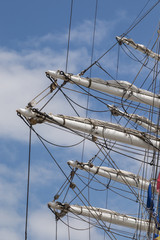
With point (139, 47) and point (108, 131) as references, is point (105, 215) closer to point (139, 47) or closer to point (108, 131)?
point (108, 131)

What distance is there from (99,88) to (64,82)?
233cm

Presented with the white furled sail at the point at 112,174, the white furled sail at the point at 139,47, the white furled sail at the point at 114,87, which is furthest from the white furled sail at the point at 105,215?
the white furled sail at the point at 139,47

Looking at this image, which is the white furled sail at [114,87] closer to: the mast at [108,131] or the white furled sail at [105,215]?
the mast at [108,131]

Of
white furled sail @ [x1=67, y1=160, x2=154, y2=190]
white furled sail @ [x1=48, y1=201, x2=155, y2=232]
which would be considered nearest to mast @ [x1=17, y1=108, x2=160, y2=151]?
white furled sail @ [x1=67, y1=160, x2=154, y2=190]

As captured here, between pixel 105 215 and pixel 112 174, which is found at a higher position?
pixel 112 174

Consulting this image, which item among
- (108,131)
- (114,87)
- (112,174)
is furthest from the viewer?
(112,174)

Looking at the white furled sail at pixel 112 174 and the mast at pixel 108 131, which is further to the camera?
the white furled sail at pixel 112 174

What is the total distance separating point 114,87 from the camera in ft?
110

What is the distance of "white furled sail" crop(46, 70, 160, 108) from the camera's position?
1262 inches

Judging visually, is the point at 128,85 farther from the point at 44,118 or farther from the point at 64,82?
the point at 44,118

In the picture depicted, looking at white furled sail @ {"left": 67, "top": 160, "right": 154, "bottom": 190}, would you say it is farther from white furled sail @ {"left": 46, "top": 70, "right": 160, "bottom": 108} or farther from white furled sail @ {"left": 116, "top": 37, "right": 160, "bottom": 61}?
white furled sail @ {"left": 116, "top": 37, "right": 160, "bottom": 61}

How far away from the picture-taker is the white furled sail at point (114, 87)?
32062 millimetres

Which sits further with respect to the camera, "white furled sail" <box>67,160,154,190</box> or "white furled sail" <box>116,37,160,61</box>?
"white furled sail" <box>116,37,160,61</box>

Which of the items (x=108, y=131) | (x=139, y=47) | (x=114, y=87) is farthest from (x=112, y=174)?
(x=139, y=47)
